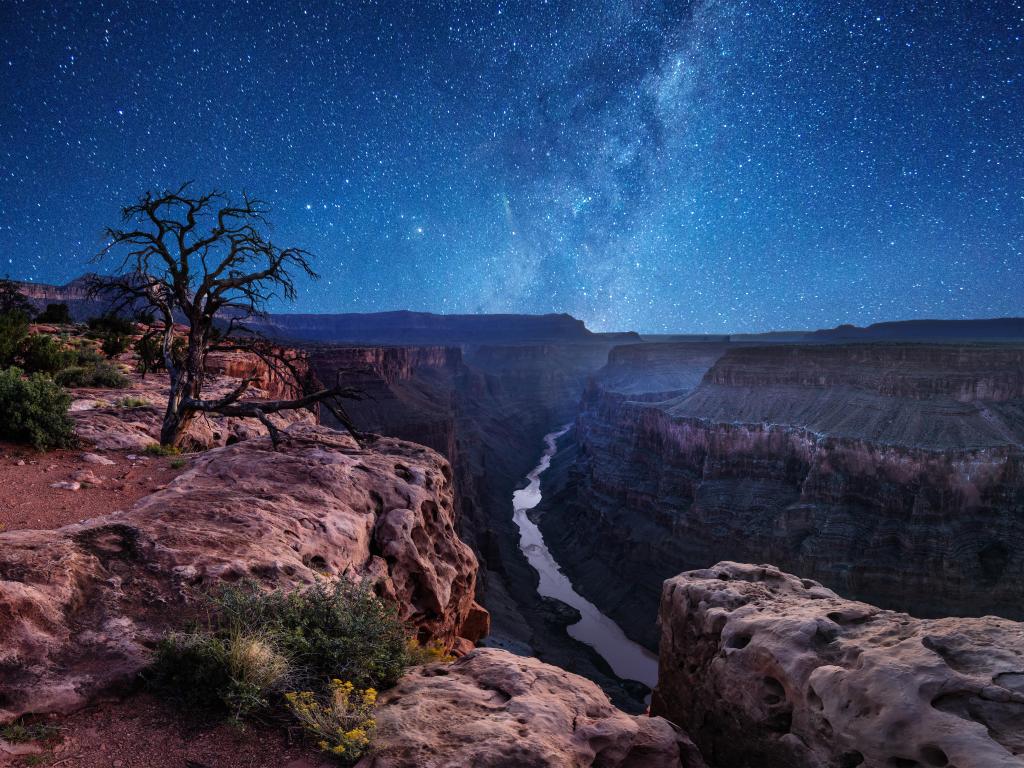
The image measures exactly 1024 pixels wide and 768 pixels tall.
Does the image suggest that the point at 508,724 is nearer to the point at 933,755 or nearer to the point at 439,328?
the point at 933,755

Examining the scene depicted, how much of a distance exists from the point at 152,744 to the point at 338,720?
1.24 m

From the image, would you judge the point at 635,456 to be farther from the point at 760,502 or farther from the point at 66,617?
the point at 66,617

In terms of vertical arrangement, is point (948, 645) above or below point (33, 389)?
below

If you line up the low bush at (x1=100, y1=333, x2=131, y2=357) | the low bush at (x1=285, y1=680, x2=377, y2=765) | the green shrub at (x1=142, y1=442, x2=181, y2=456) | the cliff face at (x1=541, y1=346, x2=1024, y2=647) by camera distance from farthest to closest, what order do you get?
1. the cliff face at (x1=541, y1=346, x2=1024, y2=647)
2. the low bush at (x1=100, y1=333, x2=131, y2=357)
3. the green shrub at (x1=142, y1=442, x2=181, y2=456)
4. the low bush at (x1=285, y1=680, x2=377, y2=765)

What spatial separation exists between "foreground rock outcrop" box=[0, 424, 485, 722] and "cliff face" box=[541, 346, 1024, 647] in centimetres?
2831

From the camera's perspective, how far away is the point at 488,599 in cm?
2958

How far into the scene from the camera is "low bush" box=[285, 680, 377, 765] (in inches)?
144

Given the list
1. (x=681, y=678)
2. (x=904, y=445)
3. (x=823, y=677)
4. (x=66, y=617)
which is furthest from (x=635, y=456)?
(x=66, y=617)

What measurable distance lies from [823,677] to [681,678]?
408 centimetres

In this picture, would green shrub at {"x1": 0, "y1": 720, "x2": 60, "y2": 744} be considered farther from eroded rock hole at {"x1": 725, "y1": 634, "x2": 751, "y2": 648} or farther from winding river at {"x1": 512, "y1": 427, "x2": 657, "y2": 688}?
winding river at {"x1": 512, "y1": 427, "x2": 657, "y2": 688}

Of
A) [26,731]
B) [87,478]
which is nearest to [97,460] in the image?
[87,478]

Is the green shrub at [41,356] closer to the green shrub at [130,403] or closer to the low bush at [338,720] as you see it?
the green shrub at [130,403]

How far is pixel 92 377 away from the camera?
1452 cm

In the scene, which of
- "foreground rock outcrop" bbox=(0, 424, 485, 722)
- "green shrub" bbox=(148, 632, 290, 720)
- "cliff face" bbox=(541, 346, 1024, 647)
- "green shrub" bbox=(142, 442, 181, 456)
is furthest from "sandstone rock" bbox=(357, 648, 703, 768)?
"cliff face" bbox=(541, 346, 1024, 647)
